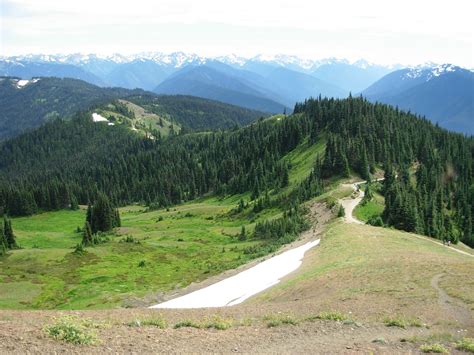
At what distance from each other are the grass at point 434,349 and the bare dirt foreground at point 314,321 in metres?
0.51

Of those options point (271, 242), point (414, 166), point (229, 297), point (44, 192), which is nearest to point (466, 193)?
point (414, 166)

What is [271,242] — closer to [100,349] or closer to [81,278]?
[81,278]

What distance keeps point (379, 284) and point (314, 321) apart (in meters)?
10.0

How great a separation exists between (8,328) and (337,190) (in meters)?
93.8

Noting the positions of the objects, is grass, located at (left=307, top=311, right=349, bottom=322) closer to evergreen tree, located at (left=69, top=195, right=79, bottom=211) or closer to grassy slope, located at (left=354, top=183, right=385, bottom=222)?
grassy slope, located at (left=354, top=183, right=385, bottom=222)

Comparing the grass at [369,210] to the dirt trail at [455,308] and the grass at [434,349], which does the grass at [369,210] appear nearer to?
the dirt trail at [455,308]

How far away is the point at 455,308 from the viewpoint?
2586 centimetres

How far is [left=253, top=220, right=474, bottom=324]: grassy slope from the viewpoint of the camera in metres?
26.8

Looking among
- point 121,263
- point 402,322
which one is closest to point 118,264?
point 121,263

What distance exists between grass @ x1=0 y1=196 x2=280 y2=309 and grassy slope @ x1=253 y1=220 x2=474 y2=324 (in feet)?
85.9

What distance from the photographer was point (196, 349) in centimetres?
1972

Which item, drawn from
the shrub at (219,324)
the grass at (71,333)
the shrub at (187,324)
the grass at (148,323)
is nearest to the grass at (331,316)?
the shrub at (219,324)

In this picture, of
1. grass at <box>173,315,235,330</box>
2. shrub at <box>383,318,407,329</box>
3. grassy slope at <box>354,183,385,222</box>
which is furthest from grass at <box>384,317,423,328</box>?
grassy slope at <box>354,183,385,222</box>

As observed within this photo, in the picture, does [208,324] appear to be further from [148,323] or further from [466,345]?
[466,345]
